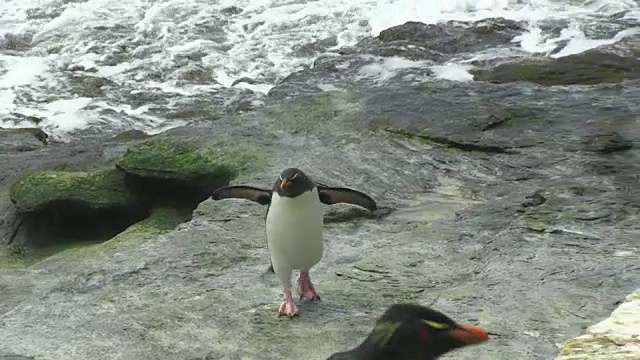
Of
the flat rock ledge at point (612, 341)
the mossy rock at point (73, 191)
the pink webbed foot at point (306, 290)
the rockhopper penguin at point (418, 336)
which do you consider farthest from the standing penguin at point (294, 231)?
the mossy rock at point (73, 191)

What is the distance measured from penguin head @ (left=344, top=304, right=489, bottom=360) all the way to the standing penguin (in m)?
1.45

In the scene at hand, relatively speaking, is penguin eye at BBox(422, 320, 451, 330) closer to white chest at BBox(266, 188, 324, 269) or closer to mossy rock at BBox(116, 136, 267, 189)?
white chest at BBox(266, 188, 324, 269)

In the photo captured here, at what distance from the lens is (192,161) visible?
634 cm

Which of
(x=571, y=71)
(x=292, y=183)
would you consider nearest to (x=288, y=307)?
(x=292, y=183)

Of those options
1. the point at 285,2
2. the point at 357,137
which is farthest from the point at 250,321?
the point at 285,2

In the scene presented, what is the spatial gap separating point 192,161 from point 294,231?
225cm

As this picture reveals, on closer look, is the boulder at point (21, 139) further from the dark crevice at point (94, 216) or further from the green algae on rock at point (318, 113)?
the green algae on rock at point (318, 113)

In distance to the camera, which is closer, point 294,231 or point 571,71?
point 294,231

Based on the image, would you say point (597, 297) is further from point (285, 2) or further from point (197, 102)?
point (285, 2)

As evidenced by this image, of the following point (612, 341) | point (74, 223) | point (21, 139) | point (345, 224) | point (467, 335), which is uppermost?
point (467, 335)

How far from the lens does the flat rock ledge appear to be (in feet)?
9.81

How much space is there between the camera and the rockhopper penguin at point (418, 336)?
268cm

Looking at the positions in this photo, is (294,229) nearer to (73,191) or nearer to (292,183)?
(292,183)

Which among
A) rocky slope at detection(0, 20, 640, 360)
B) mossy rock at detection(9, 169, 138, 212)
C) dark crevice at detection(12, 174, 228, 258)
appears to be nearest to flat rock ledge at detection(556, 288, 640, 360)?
rocky slope at detection(0, 20, 640, 360)
